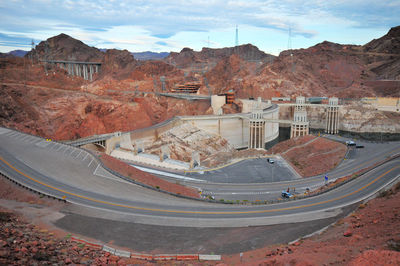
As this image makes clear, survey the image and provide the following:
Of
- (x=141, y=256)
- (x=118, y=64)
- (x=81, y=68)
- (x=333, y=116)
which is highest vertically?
(x=81, y=68)

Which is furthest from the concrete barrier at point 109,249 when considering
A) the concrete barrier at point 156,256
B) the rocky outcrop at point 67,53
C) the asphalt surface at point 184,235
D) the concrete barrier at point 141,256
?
the rocky outcrop at point 67,53

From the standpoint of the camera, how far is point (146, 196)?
31.3 m

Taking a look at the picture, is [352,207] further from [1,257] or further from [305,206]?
[1,257]

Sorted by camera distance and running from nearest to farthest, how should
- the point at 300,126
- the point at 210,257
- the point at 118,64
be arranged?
the point at 210,257 < the point at 300,126 < the point at 118,64

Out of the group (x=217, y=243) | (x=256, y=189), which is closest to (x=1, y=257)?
A: (x=217, y=243)

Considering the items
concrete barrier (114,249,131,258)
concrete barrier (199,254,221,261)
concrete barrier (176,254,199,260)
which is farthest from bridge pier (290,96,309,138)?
concrete barrier (114,249,131,258)

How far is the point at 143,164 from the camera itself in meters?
58.7

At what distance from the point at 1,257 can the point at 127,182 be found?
20032mm

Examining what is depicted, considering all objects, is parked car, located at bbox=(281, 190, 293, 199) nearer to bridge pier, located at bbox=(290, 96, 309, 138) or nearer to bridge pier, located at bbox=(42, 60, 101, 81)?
bridge pier, located at bbox=(290, 96, 309, 138)

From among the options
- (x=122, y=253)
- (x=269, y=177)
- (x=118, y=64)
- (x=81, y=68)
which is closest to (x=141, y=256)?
(x=122, y=253)

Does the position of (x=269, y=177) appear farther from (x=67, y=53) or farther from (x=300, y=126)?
(x=67, y=53)

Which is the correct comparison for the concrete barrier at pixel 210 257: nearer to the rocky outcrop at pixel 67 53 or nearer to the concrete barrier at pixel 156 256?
the concrete barrier at pixel 156 256

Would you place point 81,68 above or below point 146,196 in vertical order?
above

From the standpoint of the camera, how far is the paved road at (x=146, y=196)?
26094mm
